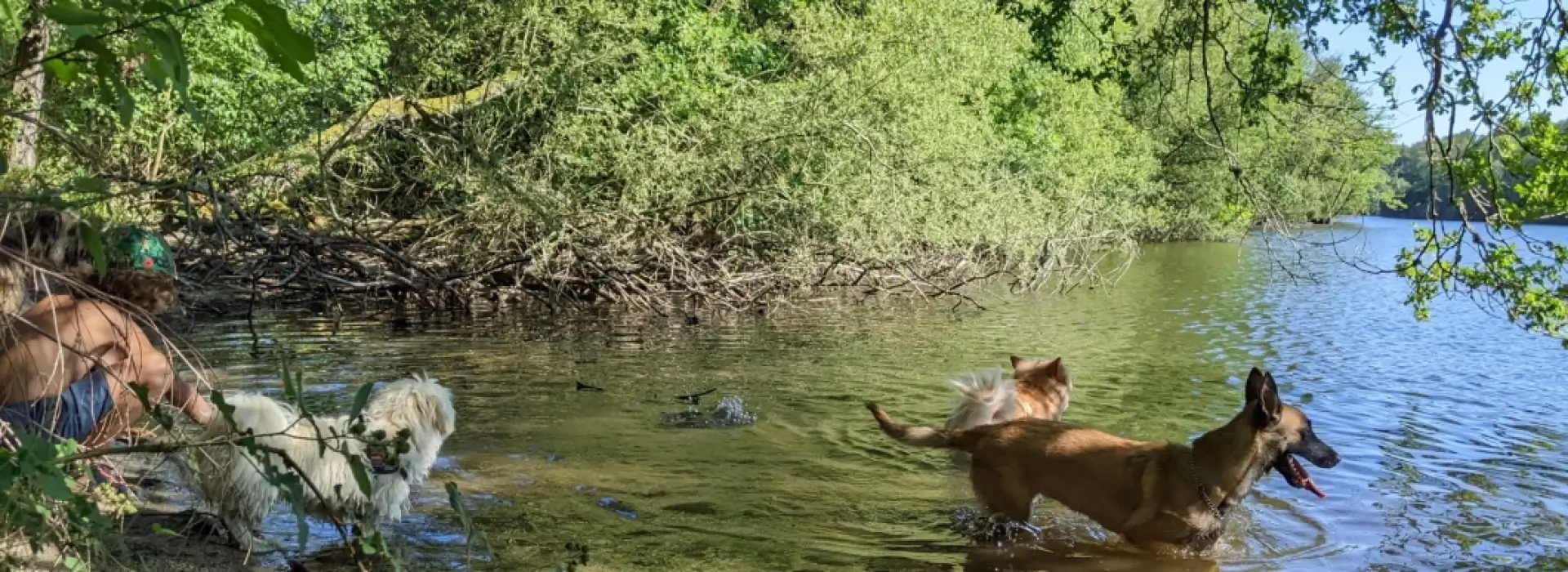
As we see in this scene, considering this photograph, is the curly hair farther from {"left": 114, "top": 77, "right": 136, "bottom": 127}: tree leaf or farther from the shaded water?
{"left": 114, "top": 77, "right": 136, "bottom": 127}: tree leaf

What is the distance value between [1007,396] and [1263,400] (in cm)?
190

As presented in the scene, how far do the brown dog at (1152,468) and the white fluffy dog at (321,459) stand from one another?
2556mm

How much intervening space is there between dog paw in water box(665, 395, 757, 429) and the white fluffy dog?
3.63 m

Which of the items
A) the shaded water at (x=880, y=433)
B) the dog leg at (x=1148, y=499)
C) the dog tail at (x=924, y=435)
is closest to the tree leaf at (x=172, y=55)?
the shaded water at (x=880, y=433)

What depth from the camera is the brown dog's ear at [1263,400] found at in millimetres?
6227

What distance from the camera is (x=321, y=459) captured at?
17.6ft

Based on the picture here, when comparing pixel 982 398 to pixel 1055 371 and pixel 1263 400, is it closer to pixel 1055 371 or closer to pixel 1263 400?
pixel 1055 371

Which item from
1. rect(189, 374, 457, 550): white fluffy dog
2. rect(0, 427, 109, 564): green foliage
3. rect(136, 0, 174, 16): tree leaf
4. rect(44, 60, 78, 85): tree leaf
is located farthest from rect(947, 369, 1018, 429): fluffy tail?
rect(136, 0, 174, 16): tree leaf

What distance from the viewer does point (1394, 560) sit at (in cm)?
685

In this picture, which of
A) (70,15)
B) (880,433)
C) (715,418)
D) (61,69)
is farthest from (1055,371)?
(70,15)

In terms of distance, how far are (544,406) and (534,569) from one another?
16.1ft

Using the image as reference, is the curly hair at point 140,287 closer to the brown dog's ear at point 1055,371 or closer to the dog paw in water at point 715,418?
the dog paw in water at point 715,418

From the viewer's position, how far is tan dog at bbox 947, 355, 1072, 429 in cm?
780

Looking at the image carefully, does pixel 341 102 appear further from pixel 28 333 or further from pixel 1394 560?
pixel 1394 560
